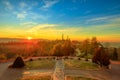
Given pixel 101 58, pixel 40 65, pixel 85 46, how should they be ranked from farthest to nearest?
pixel 85 46 < pixel 40 65 < pixel 101 58

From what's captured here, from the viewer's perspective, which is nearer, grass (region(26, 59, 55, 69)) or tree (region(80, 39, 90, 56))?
grass (region(26, 59, 55, 69))

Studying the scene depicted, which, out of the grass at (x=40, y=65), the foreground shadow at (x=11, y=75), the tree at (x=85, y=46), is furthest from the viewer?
the tree at (x=85, y=46)

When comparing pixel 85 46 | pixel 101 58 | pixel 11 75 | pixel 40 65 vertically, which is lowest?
pixel 11 75

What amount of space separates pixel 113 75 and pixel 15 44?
1928 centimetres

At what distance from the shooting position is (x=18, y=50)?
22797mm

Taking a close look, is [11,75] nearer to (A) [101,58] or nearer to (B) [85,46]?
(A) [101,58]

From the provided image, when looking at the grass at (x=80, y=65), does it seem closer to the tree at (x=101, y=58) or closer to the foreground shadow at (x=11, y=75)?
the tree at (x=101, y=58)

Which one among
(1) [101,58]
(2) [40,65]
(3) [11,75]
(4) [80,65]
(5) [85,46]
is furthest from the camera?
(5) [85,46]

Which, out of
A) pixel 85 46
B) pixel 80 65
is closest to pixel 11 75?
pixel 80 65

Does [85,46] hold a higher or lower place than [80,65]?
higher

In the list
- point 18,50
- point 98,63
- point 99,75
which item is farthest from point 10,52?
point 99,75

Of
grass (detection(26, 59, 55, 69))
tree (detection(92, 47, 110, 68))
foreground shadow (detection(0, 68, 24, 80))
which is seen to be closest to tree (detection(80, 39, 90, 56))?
tree (detection(92, 47, 110, 68))

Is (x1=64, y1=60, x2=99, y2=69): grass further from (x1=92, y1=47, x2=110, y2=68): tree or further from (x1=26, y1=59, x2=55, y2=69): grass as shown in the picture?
(x1=26, y1=59, x2=55, y2=69): grass

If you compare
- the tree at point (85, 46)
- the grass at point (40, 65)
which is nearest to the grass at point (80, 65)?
the grass at point (40, 65)
